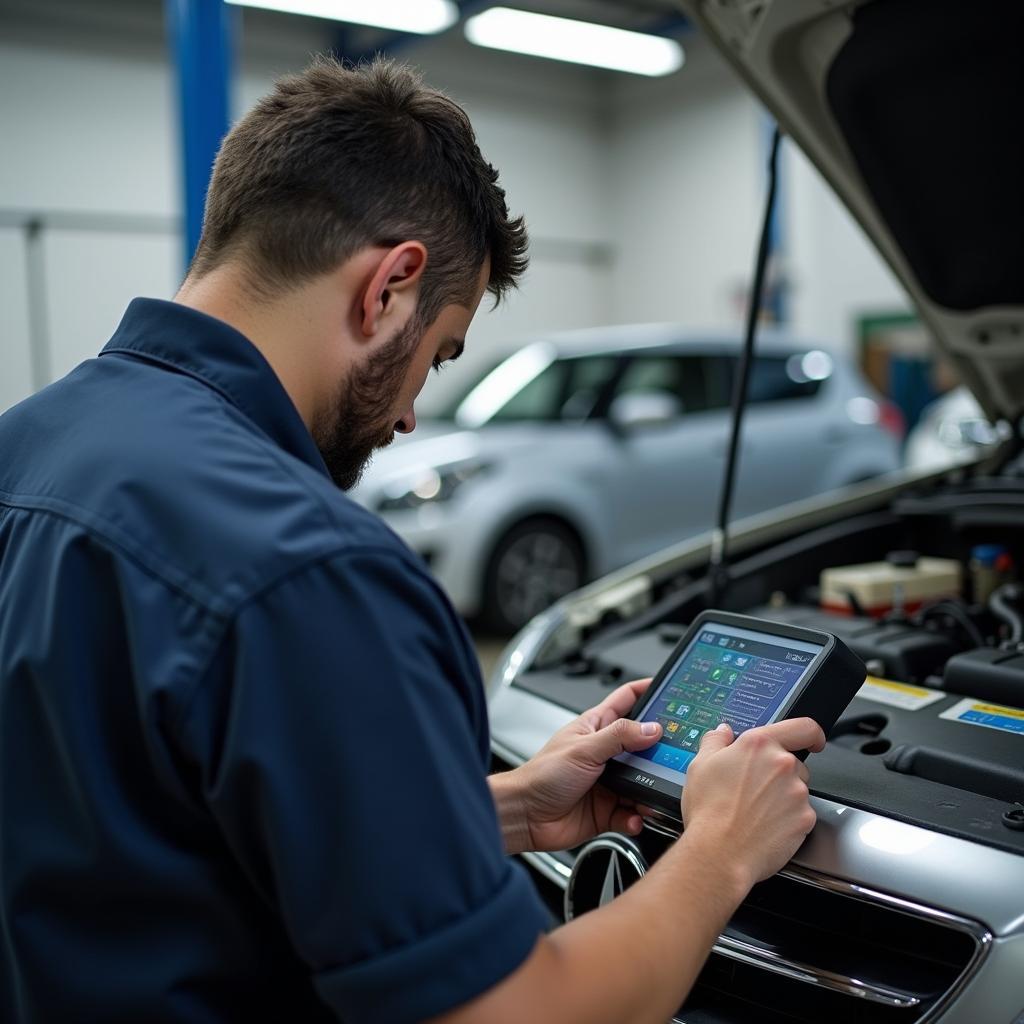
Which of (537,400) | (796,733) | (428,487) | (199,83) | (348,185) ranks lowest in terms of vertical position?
(428,487)

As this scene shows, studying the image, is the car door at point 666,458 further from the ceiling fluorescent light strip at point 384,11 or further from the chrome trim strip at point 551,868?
the chrome trim strip at point 551,868

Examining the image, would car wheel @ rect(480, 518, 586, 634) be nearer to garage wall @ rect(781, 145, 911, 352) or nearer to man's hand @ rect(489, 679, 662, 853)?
man's hand @ rect(489, 679, 662, 853)

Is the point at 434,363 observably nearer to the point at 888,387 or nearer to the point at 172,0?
the point at 172,0

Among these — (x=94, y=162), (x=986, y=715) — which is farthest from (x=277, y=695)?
(x=94, y=162)

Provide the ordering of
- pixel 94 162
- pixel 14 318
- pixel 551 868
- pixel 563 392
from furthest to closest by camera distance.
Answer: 1. pixel 94 162
2. pixel 14 318
3. pixel 563 392
4. pixel 551 868

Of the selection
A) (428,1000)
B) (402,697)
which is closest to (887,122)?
(402,697)

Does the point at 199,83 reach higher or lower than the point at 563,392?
higher

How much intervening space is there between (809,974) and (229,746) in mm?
710

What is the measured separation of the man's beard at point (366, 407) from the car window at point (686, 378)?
455 cm

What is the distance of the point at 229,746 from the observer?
0.76 metres

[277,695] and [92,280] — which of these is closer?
[277,695]

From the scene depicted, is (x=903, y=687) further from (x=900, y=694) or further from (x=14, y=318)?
(x=14, y=318)

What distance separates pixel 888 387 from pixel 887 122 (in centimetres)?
779

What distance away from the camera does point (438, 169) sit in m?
1.04
